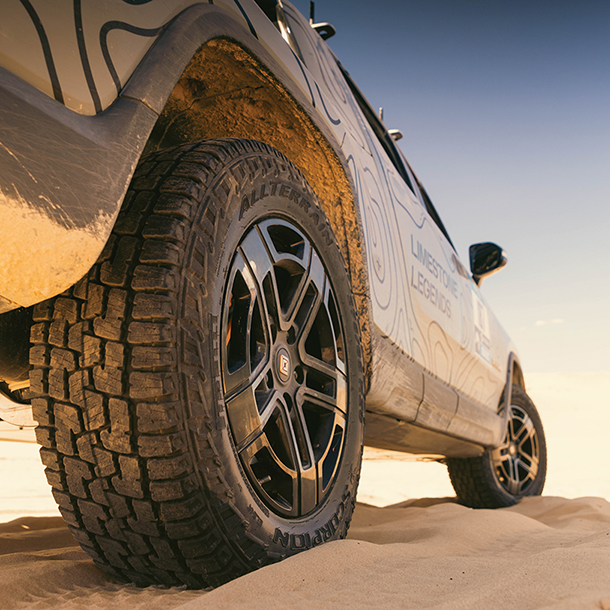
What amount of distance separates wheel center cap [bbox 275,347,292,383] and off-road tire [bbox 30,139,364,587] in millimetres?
193

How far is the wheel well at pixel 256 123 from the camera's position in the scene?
128cm

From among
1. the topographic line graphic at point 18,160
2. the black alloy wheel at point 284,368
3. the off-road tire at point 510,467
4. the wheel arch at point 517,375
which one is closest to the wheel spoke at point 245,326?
the black alloy wheel at point 284,368

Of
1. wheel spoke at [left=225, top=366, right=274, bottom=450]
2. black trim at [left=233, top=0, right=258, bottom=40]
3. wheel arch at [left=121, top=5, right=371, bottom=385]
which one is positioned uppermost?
black trim at [left=233, top=0, right=258, bottom=40]

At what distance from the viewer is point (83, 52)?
77 centimetres

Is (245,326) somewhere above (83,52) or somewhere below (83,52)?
below

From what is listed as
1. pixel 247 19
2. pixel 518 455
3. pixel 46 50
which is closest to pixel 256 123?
pixel 247 19

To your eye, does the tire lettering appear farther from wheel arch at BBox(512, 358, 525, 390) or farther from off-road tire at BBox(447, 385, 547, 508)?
wheel arch at BBox(512, 358, 525, 390)

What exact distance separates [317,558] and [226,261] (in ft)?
2.21

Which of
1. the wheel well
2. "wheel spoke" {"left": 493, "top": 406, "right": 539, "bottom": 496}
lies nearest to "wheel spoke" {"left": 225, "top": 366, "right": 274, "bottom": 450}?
the wheel well

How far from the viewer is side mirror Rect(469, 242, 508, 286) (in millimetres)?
3779

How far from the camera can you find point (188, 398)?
914 mm

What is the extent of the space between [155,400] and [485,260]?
3415mm

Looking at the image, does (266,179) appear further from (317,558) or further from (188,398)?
(317,558)

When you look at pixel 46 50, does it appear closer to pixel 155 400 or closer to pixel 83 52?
pixel 83 52
